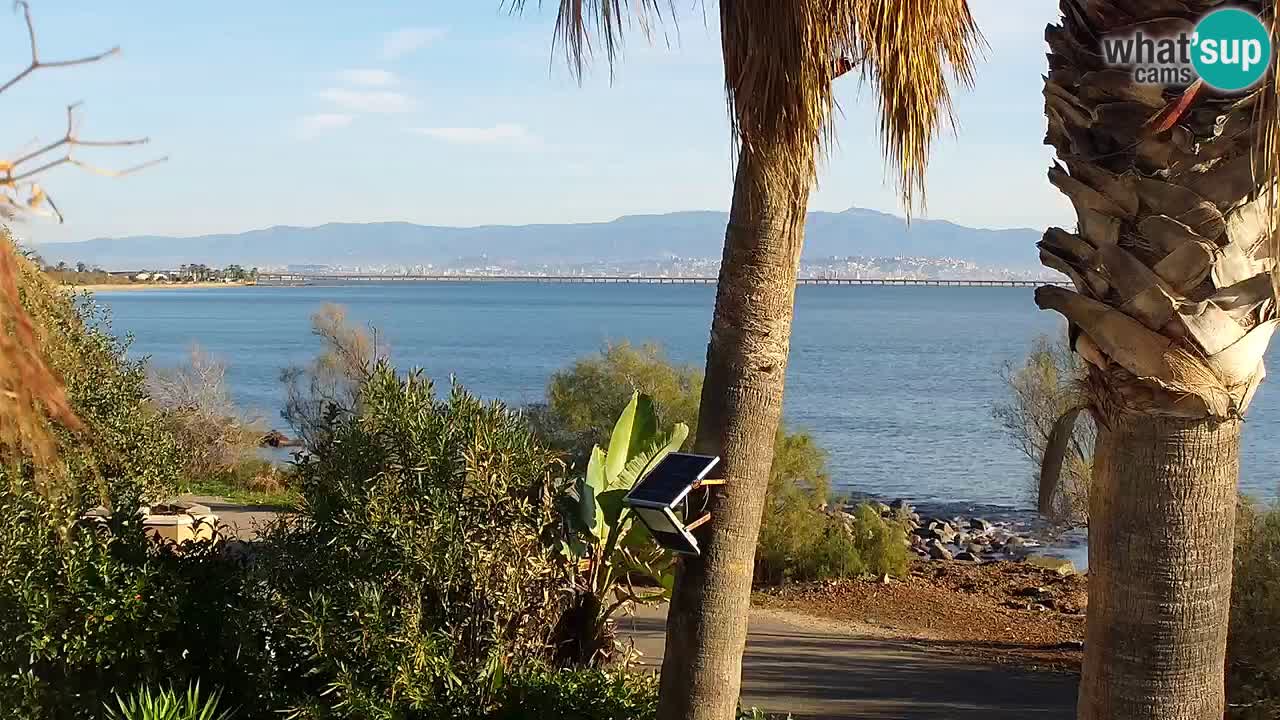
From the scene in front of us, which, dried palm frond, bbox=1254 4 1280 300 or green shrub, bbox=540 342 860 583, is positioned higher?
dried palm frond, bbox=1254 4 1280 300

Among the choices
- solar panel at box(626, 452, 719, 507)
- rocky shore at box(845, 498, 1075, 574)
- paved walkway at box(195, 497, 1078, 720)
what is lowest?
rocky shore at box(845, 498, 1075, 574)

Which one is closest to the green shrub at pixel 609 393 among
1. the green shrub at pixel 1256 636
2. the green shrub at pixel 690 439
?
the green shrub at pixel 690 439

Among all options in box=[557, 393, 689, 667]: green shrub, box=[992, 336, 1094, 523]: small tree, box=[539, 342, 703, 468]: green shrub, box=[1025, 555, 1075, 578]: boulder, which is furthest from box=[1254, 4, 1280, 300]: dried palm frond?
box=[539, 342, 703, 468]: green shrub

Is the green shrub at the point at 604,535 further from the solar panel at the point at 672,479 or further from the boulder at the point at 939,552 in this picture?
the boulder at the point at 939,552

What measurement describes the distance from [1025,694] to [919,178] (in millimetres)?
6909

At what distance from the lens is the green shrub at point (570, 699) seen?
263 inches

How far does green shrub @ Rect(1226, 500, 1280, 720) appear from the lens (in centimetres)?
880

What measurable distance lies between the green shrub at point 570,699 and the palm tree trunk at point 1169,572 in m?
3.98

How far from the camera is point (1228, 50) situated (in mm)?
3020

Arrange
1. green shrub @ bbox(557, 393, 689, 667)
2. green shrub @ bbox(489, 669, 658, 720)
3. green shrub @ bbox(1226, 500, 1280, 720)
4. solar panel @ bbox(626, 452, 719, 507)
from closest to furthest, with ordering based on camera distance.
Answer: solar panel @ bbox(626, 452, 719, 507), green shrub @ bbox(489, 669, 658, 720), green shrub @ bbox(557, 393, 689, 667), green shrub @ bbox(1226, 500, 1280, 720)

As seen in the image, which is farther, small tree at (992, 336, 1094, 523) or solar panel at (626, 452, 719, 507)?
small tree at (992, 336, 1094, 523)

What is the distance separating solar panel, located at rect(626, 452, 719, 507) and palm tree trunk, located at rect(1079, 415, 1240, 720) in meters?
2.20

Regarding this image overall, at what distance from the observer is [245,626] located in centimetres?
648

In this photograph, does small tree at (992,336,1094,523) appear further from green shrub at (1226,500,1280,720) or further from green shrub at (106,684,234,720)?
green shrub at (106,684,234,720)
